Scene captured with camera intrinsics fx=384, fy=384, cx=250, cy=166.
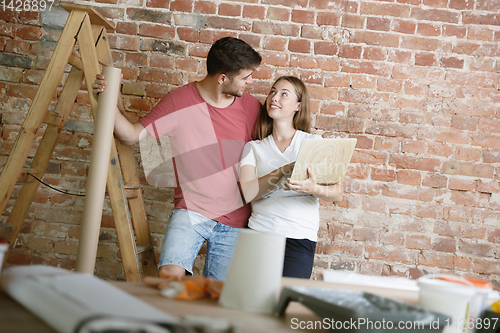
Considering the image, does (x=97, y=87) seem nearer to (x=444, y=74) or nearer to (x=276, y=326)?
(x=276, y=326)

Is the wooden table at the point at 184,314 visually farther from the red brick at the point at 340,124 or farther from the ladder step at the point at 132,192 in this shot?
the red brick at the point at 340,124

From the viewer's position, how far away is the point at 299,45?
2.07m

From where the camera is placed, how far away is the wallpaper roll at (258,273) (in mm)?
761

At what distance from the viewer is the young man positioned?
6.19ft

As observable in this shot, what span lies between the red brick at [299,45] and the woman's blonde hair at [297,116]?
207 millimetres

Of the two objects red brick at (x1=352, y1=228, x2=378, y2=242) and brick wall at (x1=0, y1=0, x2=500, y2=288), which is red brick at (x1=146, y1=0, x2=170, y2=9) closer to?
brick wall at (x1=0, y1=0, x2=500, y2=288)

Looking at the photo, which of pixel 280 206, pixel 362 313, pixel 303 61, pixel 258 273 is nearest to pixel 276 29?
pixel 303 61

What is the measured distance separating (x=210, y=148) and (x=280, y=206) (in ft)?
1.50

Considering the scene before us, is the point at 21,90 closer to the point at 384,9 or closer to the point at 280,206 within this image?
the point at 280,206

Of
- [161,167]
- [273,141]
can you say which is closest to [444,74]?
[273,141]

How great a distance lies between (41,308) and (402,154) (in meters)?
1.89

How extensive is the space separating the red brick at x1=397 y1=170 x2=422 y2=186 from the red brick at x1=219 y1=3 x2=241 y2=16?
48.7 inches

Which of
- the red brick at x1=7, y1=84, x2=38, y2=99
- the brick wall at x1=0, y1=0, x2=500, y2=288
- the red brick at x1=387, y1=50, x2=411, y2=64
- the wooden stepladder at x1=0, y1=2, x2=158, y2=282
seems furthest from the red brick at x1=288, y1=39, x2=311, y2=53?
the red brick at x1=7, y1=84, x2=38, y2=99

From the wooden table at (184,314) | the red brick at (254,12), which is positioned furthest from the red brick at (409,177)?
the wooden table at (184,314)
